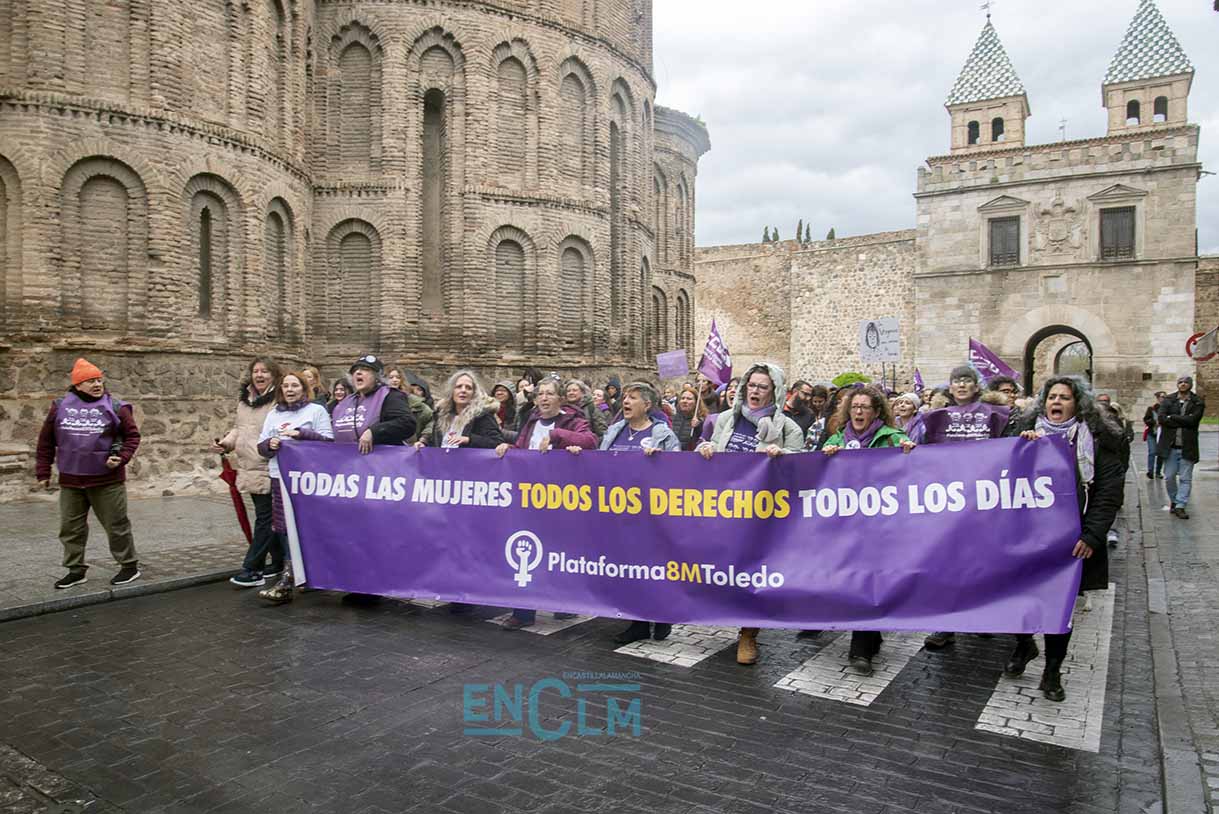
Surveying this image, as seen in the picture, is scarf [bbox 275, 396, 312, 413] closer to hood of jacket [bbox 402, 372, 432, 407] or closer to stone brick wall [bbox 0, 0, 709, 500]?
hood of jacket [bbox 402, 372, 432, 407]

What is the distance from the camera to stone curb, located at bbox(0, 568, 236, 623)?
6930 millimetres

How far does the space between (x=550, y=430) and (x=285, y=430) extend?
8.26ft

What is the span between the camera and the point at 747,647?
19.5ft

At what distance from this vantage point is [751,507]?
595 centimetres

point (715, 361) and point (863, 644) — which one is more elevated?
point (715, 361)

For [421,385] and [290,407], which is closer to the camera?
[290,407]

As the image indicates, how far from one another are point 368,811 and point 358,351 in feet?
59.5

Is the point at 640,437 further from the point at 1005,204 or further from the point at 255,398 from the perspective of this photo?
the point at 1005,204

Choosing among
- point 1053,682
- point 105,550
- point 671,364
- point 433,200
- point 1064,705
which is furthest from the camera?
point 433,200

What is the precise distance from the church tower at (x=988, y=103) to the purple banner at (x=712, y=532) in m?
37.8

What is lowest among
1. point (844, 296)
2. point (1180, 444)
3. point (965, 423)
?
point (1180, 444)

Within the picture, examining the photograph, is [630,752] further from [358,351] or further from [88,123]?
[358,351]

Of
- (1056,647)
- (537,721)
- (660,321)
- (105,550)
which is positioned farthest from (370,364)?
(660,321)

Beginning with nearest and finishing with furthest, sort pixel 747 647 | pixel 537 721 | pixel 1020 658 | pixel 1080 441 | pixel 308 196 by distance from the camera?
1. pixel 537 721
2. pixel 1080 441
3. pixel 1020 658
4. pixel 747 647
5. pixel 308 196
